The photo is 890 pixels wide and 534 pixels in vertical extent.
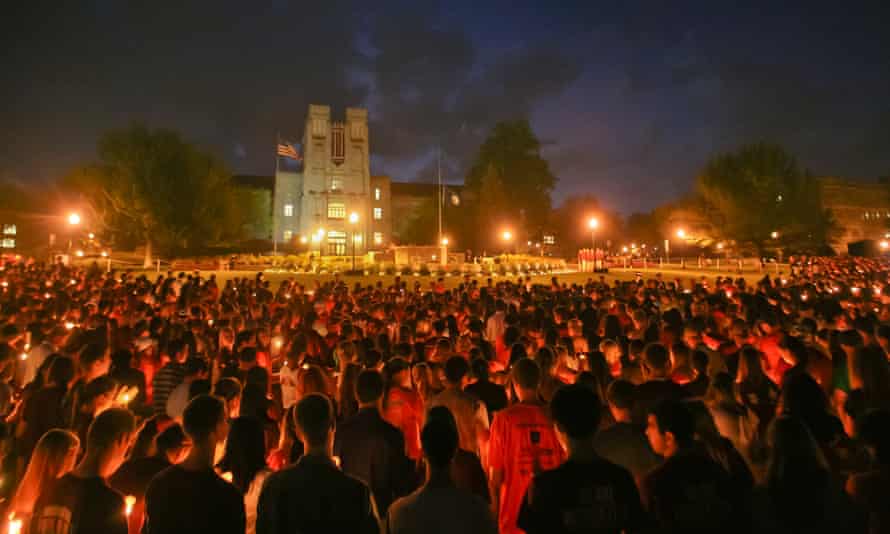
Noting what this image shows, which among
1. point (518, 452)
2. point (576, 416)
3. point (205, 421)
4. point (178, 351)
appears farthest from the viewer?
point (178, 351)

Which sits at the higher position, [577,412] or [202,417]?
[577,412]

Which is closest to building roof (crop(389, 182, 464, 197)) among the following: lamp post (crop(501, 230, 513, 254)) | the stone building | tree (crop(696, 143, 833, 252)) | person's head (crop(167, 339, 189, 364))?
the stone building

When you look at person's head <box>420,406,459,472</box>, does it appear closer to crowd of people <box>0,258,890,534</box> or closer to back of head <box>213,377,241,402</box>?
crowd of people <box>0,258,890,534</box>

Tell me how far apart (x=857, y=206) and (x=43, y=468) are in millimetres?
102341

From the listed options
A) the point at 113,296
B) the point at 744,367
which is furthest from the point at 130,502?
the point at 113,296

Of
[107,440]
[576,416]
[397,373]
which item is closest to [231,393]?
[397,373]

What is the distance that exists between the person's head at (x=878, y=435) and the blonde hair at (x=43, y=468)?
4.91 m

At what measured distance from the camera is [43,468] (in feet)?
9.75

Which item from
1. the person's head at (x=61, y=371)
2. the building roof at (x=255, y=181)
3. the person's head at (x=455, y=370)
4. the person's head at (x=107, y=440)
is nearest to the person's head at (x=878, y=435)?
the person's head at (x=455, y=370)

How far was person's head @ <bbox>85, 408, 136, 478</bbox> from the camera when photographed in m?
2.97

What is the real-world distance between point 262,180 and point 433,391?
8962cm

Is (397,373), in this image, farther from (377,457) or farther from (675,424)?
(675,424)

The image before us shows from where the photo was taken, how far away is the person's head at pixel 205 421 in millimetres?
2865

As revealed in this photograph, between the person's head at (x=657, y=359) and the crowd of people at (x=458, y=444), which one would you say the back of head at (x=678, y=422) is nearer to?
the crowd of people at (x=458, y=444)
